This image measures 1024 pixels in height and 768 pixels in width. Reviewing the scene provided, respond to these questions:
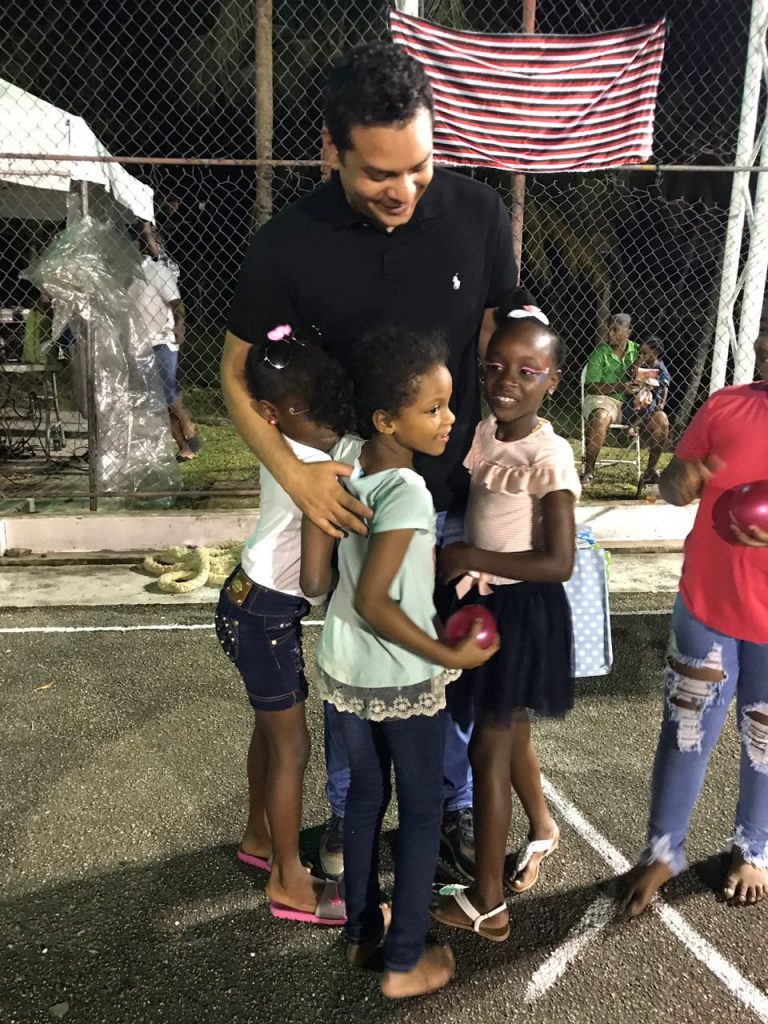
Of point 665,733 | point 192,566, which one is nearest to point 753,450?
point 665,733

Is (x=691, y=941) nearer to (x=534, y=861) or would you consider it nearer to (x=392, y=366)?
(x=534, y=861)

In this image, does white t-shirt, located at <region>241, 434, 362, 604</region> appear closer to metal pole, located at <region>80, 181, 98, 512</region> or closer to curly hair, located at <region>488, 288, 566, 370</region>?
curly hair, located at <region>488, 288, 566, 370</region>

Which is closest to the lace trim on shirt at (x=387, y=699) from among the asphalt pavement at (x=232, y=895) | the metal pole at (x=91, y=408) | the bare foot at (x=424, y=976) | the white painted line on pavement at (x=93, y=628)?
the bare foot at (x=424, y=976)

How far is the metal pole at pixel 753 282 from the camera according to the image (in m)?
6.03

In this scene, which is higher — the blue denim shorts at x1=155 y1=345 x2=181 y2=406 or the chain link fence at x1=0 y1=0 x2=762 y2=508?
the chain link fence at x1=0 y1=0 x2=762 y2=508

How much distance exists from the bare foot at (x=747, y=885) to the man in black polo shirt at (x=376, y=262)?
942 mm

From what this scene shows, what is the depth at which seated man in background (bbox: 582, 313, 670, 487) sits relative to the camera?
7.11 meters

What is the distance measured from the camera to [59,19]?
1179 centimetres

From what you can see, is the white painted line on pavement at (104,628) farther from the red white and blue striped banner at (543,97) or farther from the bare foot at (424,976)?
the red white and blue striped banner at (543,97)

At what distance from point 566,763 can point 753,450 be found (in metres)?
1.60

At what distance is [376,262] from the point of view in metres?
2.04

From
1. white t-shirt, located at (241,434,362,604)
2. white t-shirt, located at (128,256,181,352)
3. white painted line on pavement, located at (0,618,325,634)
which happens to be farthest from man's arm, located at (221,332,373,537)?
white t-shirt, located at (128,256,181,352)

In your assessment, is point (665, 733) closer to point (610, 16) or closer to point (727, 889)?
point (727, 889)

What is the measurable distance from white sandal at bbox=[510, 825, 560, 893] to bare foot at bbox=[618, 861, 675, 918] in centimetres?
23
